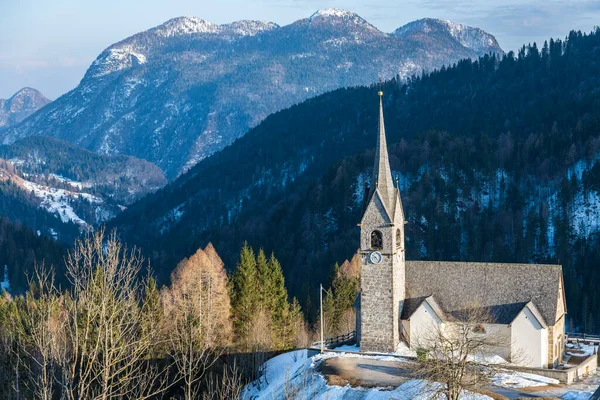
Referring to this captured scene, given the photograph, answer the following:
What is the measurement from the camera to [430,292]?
69.4 m

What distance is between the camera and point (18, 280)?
638ft

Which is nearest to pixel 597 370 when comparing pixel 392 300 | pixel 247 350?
pixel 392 300

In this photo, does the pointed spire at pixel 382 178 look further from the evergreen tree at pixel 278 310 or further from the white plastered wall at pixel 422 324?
the evergreen tree at pixel 278 310

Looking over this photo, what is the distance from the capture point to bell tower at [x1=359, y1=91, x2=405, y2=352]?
68125mm

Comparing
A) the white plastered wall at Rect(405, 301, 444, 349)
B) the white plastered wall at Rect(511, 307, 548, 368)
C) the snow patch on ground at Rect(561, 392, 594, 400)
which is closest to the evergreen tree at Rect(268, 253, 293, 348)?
the white plastered wall at Rect(405, 301, 444, 349)

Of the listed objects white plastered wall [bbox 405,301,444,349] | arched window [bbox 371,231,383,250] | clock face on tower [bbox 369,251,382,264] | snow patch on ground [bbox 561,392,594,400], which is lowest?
snow patch on ground [bbox 561,392,594,400]

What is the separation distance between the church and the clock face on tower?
0.08m

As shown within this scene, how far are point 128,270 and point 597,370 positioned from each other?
46.2 metres

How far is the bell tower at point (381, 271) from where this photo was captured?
224 ft

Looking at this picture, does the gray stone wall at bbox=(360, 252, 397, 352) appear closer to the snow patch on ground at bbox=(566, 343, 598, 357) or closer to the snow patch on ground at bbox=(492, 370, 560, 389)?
the snow patch on ground at bbox=(492, 370, 560, 389)

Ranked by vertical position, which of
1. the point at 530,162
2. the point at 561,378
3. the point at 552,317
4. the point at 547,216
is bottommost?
the point at 561,378

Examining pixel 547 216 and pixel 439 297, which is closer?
pixel 439 297

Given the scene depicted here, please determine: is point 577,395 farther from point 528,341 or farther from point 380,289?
point 380,289

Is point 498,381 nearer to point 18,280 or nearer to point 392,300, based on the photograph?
point 392,300
